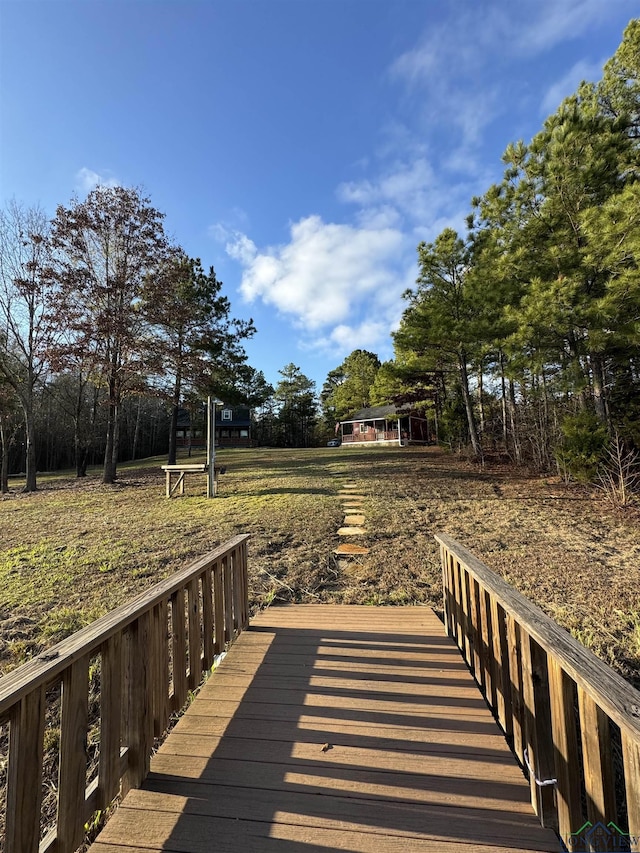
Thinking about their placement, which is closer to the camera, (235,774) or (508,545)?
(235,774)

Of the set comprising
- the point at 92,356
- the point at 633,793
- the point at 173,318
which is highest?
the point at 173,318

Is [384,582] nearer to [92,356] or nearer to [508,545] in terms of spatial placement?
[508,545]

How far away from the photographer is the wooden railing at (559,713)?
1009 mm

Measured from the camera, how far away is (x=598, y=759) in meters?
1.10

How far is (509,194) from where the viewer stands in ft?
29.2

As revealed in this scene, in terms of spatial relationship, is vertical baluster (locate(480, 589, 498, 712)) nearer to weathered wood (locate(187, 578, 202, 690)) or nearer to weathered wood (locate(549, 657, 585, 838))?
weathered wood (locate(549, 657, 585, 838))

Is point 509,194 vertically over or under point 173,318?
over

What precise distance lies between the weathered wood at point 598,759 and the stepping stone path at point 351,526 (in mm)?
3400

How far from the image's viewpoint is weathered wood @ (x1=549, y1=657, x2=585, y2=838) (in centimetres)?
126

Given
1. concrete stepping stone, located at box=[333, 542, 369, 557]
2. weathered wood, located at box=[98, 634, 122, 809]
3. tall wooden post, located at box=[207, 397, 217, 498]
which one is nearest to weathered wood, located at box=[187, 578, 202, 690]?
weathered wood, located at box=[98, 634, 122, 809]

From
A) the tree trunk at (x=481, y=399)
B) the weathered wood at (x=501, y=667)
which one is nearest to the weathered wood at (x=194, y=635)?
the weathered wood at (x=501, y=667)

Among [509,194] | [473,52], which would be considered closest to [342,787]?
[473,52]

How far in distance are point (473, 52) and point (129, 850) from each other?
971 centimetres

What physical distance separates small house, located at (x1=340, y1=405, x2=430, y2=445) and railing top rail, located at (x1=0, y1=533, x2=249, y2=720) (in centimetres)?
2479
